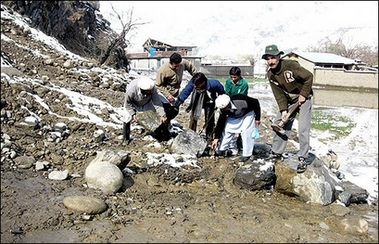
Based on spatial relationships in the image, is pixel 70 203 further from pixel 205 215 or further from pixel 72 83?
pixel 72 83

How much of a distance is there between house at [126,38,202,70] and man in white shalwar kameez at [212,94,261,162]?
107 ft

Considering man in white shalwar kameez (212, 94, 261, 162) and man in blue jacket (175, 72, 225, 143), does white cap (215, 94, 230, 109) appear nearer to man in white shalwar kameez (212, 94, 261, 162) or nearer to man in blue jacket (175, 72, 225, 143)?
man in white shalwar kameez (212, 94, 261, 162)

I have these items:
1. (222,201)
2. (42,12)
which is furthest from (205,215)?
(42,12)

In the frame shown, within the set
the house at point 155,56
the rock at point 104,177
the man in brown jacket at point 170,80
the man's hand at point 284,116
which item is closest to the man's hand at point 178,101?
the man in brown jacket at point 170,80

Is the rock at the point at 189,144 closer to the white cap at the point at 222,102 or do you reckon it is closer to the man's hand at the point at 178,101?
the man's hand at the point at 178,101

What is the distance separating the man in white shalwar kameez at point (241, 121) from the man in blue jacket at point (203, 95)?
1.22 ft

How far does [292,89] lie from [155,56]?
119 feet

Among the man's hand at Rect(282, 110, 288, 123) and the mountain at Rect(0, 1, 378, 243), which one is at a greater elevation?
the man's hand at Rect(282, 110, 288, 123)

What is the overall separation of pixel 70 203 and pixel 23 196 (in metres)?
0.57

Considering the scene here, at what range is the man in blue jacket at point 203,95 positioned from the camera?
535 centimetres

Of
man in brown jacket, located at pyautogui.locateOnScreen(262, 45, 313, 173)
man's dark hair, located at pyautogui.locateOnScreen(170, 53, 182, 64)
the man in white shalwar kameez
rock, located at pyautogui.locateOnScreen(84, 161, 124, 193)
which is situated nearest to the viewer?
rock, located at pyautogui.locateOnScreen(84, 161, 124, 193)

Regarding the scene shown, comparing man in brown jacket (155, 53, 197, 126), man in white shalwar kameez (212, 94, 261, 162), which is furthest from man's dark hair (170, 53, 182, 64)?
man in white shalwar kameez (212, 94, 261, 162)

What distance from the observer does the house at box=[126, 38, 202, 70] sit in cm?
4009

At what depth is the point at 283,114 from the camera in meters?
4.89
